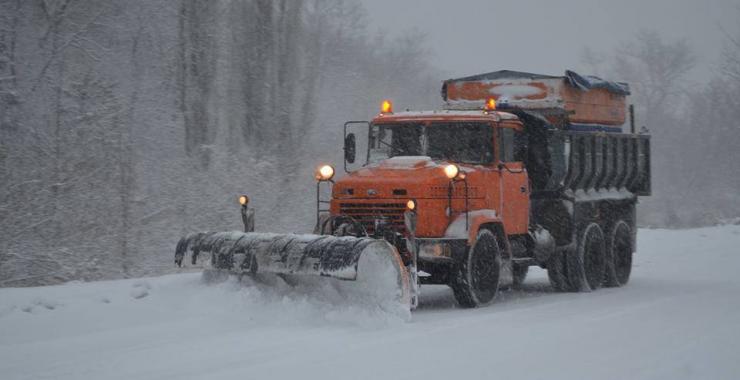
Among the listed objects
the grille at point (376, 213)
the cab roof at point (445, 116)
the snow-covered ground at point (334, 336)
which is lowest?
the snow-covered ground at point (334, 336)

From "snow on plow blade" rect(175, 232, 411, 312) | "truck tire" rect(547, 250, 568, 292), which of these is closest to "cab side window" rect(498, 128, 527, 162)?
"truck tire" rect(547, 250, 568, 292)

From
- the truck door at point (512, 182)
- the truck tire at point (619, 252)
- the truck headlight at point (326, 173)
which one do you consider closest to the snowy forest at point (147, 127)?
the truck headlight at point (326, 173)

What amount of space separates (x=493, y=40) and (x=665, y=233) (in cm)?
11253

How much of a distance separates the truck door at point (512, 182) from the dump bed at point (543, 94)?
1.15 meters

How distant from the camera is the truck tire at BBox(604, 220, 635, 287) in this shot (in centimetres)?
1588

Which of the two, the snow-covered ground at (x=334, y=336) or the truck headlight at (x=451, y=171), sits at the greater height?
the truck headlight at (x=451, y=171)

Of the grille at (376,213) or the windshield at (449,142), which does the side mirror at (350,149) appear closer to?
the windshield at (449,142)

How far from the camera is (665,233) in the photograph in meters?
25.9

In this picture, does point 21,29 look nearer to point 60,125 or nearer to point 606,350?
point 60,125

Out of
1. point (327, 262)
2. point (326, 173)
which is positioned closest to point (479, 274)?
point (326, 173)

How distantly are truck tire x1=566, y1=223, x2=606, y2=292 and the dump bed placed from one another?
5.48 ft

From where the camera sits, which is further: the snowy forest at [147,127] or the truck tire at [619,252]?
the snowy forest at [147,127]

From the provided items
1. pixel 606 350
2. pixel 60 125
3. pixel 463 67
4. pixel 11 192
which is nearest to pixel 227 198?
pixel 60 125

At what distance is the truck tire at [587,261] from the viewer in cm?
1469
